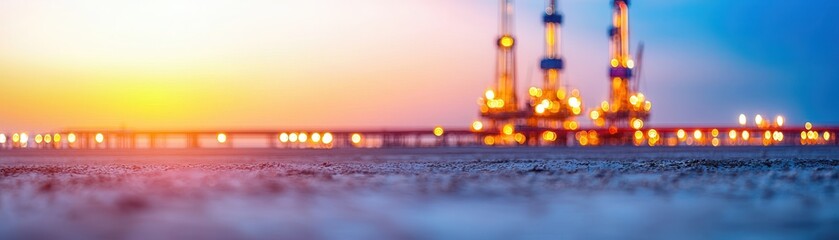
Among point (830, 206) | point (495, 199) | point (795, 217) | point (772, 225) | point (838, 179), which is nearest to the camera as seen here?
point (772, 225)

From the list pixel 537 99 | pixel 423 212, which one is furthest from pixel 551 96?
pixel 423 212

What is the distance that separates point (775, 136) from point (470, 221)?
119 meters

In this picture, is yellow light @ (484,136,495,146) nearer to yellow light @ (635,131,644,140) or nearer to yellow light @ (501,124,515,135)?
yellow light @ (501,124,515,135)

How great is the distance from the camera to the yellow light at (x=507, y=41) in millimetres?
136375

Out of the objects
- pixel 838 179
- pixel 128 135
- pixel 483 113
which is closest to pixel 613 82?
pixel 483 113

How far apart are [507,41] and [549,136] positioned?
21.4 metres

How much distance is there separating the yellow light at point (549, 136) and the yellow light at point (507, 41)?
773 inches

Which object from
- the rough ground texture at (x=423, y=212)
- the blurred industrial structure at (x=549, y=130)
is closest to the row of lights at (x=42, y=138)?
the blurred industrial structure at (x=549, y=130)

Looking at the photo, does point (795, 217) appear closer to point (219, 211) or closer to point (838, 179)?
point (219, 211)

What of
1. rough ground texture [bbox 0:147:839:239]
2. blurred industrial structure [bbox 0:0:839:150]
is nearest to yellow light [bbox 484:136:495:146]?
blurred industrial structure [bbox 0:0:839:150]

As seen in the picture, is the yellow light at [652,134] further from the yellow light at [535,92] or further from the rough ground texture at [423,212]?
the rough ground texture at [423,212]

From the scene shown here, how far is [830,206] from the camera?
8.33 m

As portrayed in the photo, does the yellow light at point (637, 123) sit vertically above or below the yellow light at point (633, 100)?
below

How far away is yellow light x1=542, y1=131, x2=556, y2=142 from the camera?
384ft
